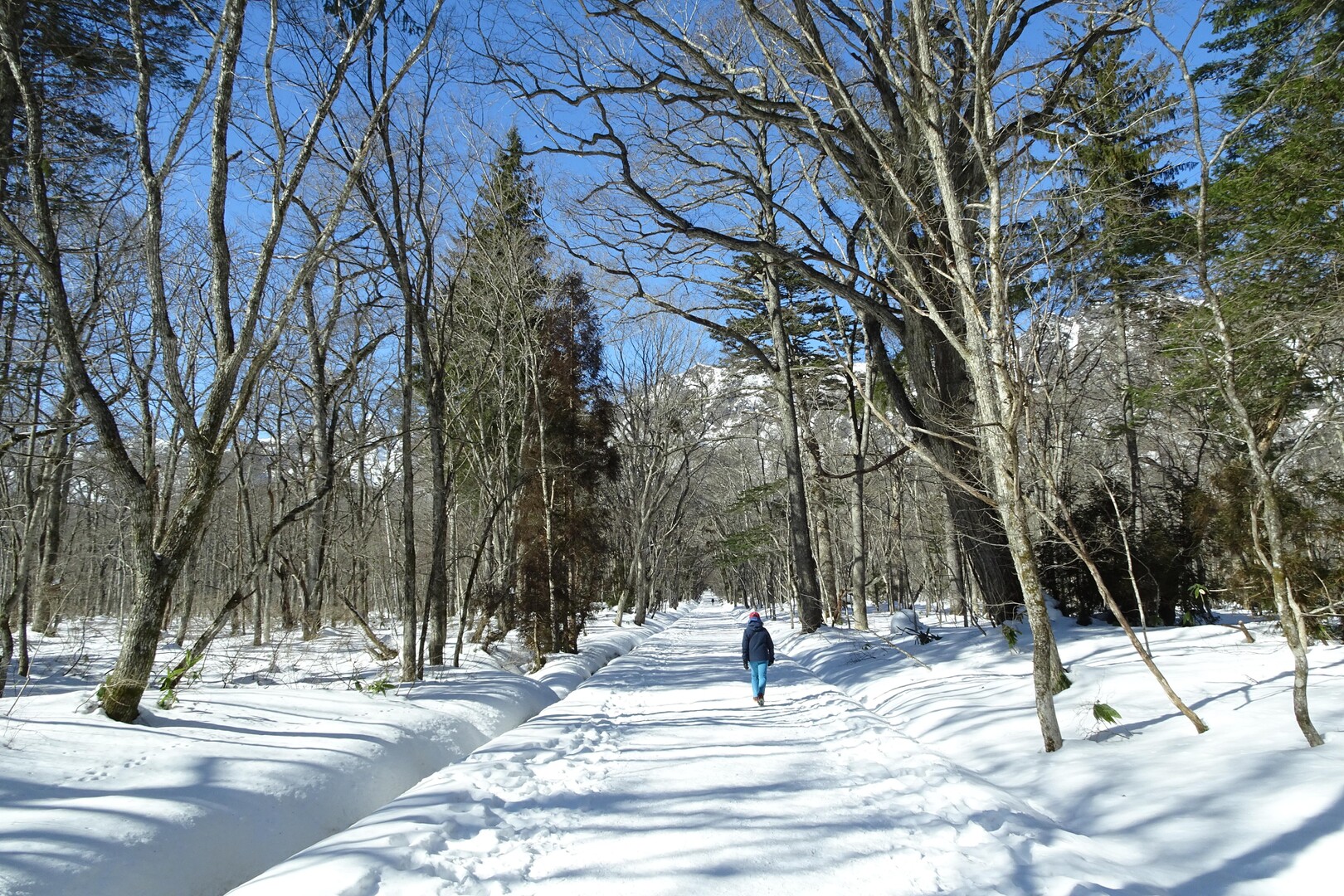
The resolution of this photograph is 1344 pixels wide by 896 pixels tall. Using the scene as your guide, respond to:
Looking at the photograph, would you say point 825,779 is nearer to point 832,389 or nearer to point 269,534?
point 269,534

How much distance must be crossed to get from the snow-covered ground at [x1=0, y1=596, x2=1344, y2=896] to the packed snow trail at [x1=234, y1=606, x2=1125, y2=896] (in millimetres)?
24

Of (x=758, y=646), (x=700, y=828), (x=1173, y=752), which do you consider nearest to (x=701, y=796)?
(x=700, y=828)

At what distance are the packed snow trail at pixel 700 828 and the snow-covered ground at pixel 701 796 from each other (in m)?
0.02

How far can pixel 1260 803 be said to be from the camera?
400 centimetres

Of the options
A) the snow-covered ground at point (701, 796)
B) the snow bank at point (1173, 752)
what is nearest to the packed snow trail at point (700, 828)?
the snow-covered ground at point (701, 796)

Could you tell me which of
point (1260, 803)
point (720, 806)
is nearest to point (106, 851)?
point (720, 806)

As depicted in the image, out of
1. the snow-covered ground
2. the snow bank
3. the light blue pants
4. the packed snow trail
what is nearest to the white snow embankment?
the snow-covered ground

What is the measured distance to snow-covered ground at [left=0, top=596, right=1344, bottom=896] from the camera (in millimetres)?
3699

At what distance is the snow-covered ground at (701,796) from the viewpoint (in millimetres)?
3699

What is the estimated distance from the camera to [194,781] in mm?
4809

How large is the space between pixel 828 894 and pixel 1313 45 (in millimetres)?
12164

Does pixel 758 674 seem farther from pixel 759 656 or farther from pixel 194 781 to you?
pixel 194 781

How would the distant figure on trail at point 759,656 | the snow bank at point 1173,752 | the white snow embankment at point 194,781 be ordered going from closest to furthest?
the snow bank at point 1173,752 → the white snow embankment at point 194,781 → the distant figure on trail at point 759,656

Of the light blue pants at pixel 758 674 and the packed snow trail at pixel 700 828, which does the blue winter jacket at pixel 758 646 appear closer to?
the light blue pants at pixel 758 674
